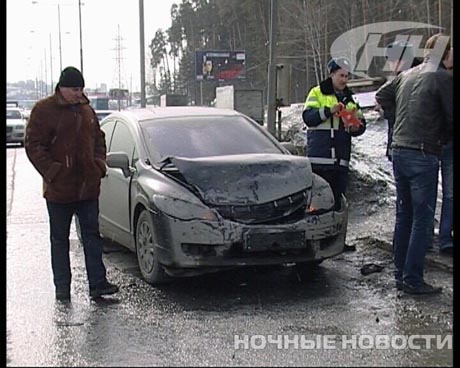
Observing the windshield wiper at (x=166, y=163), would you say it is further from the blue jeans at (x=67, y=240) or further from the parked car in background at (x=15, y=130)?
the parked car in background at (x=15, y=130)

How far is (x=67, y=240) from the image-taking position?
19.3 ft

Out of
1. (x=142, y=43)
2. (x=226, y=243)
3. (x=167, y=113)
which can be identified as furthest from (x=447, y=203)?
(x=142, y=43)

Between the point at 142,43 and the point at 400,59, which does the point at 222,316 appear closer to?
the point at 400,59

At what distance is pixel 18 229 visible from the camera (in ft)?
30.7

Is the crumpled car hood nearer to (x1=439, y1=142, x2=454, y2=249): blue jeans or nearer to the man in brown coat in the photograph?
the man in brown coat

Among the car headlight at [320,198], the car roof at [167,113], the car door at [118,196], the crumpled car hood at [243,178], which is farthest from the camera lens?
the car roof at [167,113]

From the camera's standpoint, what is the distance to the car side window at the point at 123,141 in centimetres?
707

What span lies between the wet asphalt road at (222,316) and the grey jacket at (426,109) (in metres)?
1.21

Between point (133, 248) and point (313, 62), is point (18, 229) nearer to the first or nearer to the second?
point (133, 248)

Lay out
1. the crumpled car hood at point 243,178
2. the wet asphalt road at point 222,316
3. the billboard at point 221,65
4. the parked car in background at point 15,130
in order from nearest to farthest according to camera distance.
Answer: the wet asphalt road at point 222,316 → the crumpled car hood at point 243,178 → the parked car in background at point 15,130 → the billboard at point 221,65

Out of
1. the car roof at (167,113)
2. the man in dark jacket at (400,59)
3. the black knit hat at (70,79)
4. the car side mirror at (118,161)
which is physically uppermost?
the man in dark jacket at (400,59)

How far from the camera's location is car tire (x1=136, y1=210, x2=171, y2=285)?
240 inches

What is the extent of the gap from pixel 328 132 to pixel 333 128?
0.20 ft

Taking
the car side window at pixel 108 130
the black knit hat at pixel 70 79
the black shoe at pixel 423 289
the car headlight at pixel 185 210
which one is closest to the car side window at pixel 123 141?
the car side window at pixel 108 130
